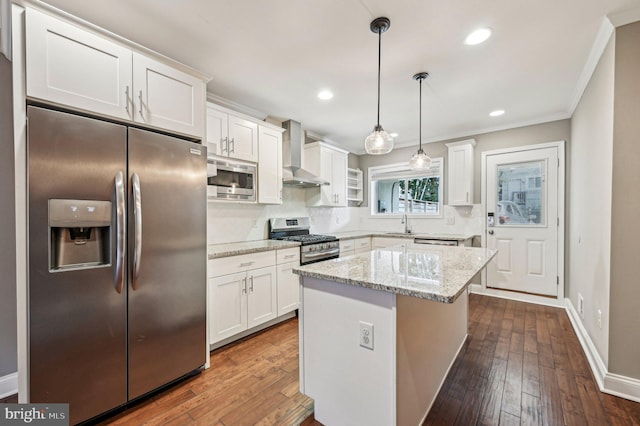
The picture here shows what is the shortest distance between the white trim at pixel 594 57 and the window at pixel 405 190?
6.12 feet

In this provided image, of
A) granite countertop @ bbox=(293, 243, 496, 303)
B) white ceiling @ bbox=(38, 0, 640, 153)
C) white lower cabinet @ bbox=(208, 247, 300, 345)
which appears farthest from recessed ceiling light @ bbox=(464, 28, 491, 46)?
white lower cabinet @ bbox=(208, 247, 300, 345)

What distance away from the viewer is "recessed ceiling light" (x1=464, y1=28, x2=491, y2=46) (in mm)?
1905

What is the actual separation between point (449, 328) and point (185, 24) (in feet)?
9.63

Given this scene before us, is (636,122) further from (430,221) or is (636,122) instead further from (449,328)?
(430,221)

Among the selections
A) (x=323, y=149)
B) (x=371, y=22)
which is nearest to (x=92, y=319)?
(x=371, y=22)

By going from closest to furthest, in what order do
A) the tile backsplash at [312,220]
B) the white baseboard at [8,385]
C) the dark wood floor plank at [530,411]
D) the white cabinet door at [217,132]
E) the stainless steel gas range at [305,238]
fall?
the dark wood floor plank at [530,411], the white baseboard at [8,385], the white cabinet door at [217,132], the tile backsplash at [312,220], the stainless steel gas range at [305,238]

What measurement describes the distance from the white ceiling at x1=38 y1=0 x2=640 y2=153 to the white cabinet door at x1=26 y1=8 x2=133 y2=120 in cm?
27

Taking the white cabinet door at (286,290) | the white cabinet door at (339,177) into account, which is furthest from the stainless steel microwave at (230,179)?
the white cabinet door at (339,177)

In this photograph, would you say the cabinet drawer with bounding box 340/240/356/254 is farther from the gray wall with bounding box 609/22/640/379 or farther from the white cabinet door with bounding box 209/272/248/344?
the gray wall with bounding box 609/22/640/379

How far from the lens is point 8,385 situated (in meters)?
1.87

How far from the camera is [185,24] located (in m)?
1.83

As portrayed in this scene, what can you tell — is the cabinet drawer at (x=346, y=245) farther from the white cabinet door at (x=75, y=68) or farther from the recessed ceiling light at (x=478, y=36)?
the white cabinet door at (x=75, y=68)

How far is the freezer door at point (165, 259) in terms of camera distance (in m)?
1.73

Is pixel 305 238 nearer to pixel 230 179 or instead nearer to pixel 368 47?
pixel 230 179
